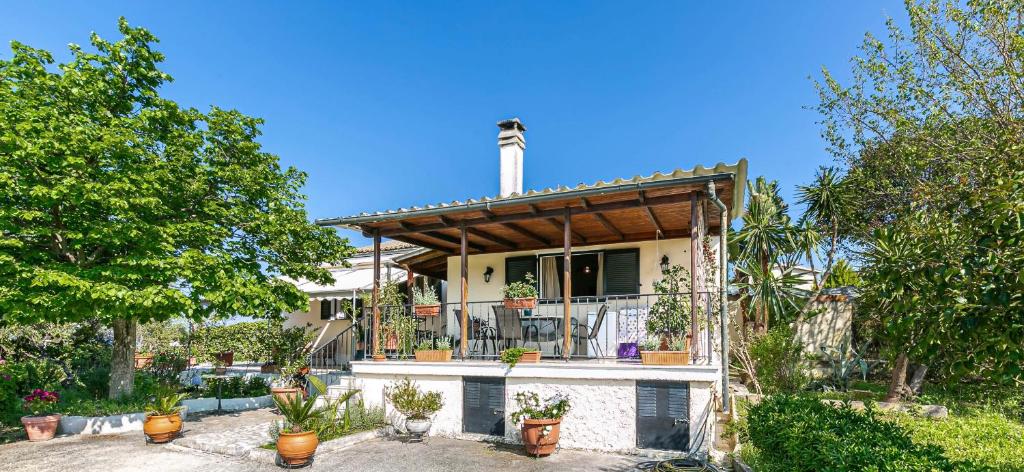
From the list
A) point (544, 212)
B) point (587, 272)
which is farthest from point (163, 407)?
point (587, 272)

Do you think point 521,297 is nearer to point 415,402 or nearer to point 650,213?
point 415,402

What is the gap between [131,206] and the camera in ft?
36.0

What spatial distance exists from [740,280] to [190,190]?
19.6m

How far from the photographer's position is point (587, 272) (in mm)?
14906

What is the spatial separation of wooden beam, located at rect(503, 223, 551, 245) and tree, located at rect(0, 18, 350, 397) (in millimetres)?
5269

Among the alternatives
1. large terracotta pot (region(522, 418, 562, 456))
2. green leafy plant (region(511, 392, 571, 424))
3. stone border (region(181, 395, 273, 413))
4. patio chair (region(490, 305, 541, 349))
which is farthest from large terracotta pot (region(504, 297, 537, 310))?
stone border (region(181, 395, 273, 413))

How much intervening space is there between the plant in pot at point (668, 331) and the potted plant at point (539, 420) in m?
1.80

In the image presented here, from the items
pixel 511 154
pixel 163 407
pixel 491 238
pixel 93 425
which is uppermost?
pixel 511 154

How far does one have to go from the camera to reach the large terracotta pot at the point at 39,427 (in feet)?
37.0

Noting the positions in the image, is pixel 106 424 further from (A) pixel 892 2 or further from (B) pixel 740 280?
(A) pixel 892 2

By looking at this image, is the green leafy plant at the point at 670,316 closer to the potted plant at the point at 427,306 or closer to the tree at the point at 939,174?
the tree at the point at 939,174

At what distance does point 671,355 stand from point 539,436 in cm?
268

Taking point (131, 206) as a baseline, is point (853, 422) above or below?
below

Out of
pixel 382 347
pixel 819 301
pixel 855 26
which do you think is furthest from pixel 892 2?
pixel 382 347
